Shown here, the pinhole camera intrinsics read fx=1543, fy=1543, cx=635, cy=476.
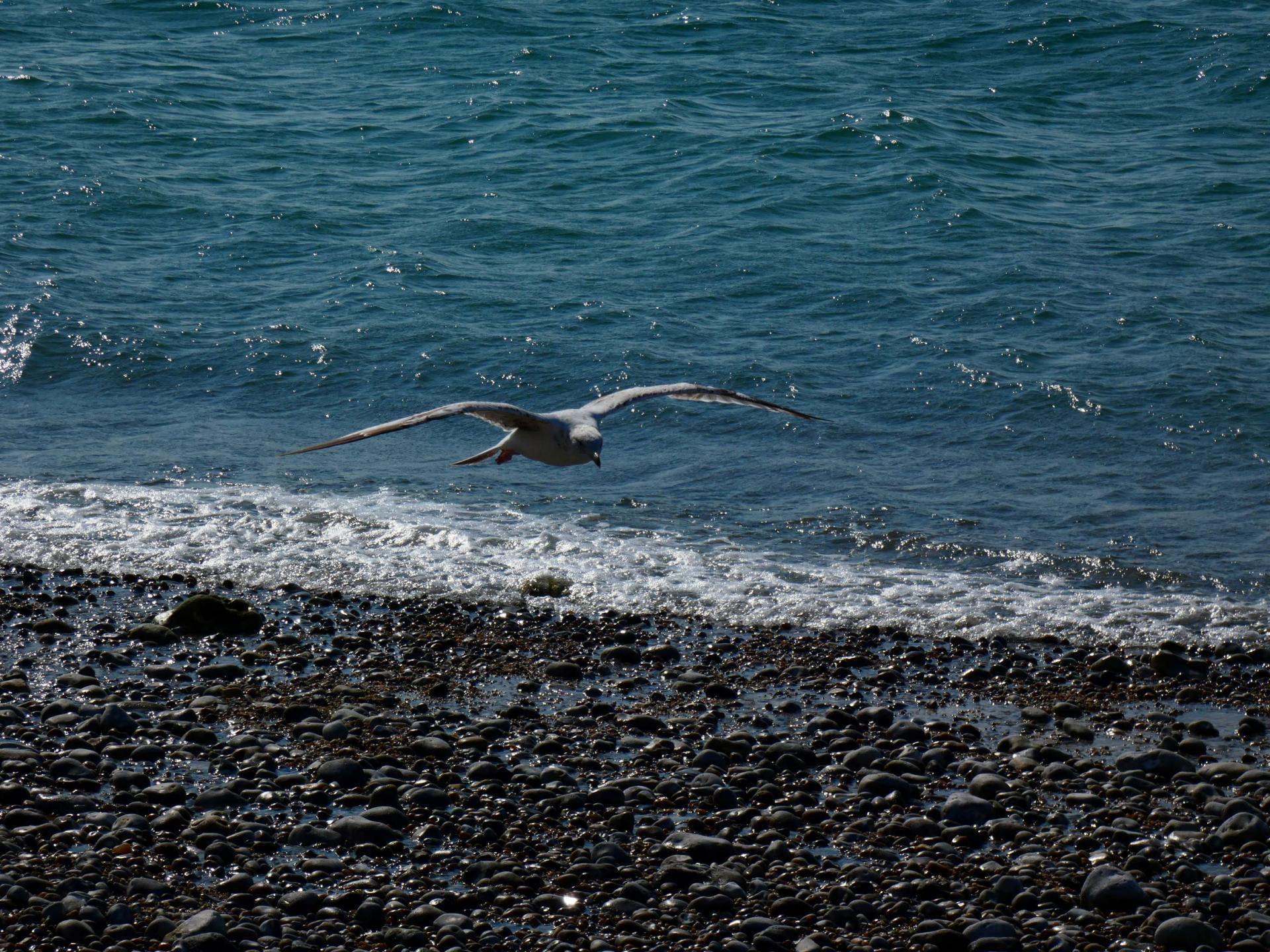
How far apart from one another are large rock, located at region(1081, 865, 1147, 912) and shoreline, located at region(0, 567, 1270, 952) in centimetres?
1

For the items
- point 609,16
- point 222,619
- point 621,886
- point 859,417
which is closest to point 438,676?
point 222,619

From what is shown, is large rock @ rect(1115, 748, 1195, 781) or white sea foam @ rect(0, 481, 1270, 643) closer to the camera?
large rock @ rect(1115, 748, 1195, 781)

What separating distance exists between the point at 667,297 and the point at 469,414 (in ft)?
33.1

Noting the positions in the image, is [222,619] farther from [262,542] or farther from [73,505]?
[73,505]

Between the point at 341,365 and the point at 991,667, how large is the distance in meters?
10.3

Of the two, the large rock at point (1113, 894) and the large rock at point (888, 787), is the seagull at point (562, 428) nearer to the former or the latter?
the large rock at point (888, 787)

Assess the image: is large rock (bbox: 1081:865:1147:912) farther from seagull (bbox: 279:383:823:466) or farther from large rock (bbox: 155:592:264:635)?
large rock (bbox: 155:592:264:635)

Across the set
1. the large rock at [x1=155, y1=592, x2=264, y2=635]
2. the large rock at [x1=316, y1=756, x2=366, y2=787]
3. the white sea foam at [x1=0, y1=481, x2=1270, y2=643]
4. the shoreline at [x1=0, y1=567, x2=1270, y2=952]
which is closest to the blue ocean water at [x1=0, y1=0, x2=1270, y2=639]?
the white sea foam at [x1=0, y1=481, x2=1270, y2=643]

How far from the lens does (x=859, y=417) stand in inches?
637

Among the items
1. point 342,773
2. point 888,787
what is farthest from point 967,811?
point 342,773

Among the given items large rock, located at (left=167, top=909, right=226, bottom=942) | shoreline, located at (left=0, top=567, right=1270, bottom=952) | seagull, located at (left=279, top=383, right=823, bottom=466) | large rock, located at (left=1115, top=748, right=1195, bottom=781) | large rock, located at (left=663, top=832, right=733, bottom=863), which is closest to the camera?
large rock, located at (left=167, top=909, right=226, bottom=942)

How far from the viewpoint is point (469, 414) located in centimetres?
1034

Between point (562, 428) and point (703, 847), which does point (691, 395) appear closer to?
point (562, 428)

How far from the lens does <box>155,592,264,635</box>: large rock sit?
35.4 ft
